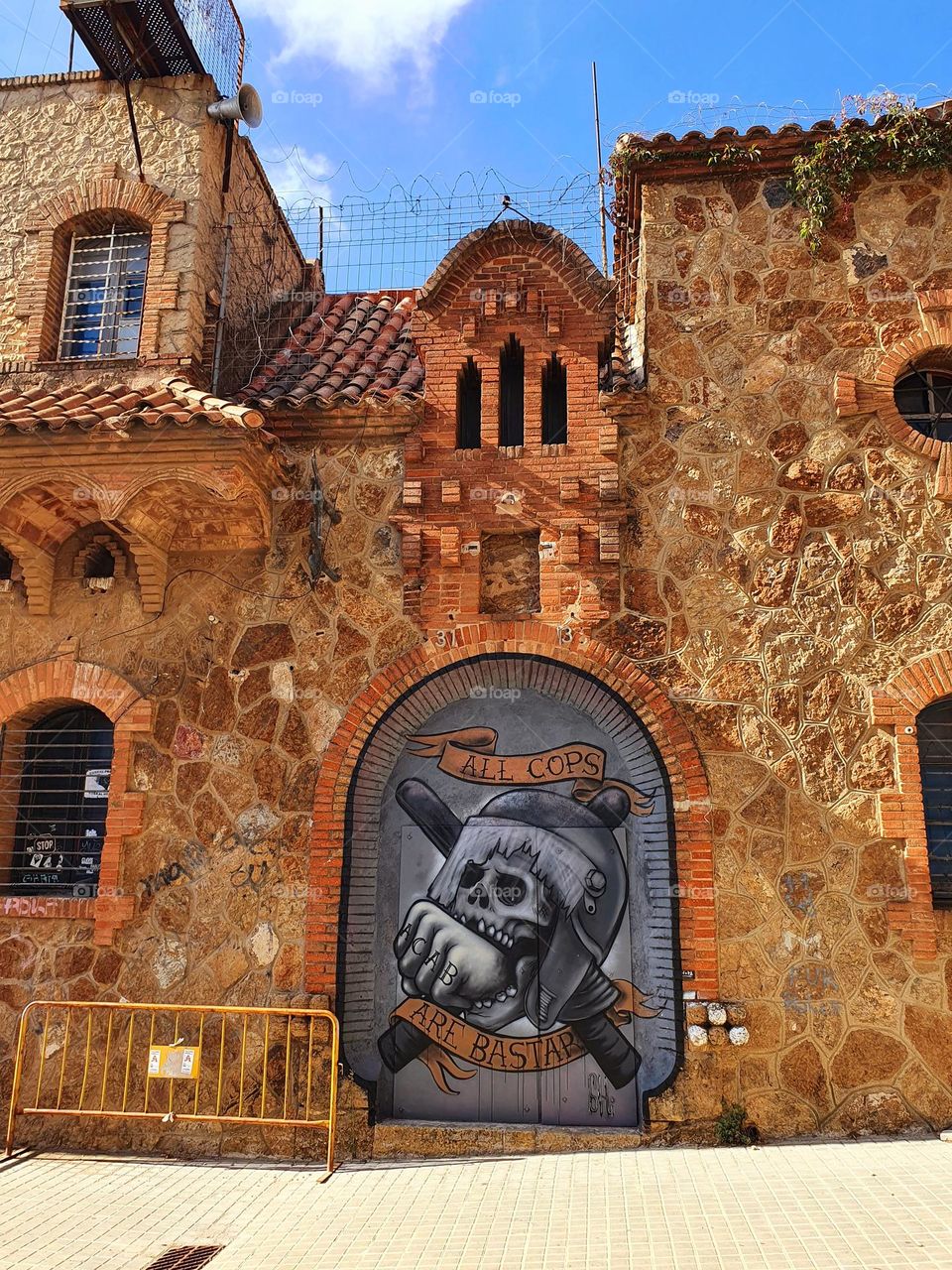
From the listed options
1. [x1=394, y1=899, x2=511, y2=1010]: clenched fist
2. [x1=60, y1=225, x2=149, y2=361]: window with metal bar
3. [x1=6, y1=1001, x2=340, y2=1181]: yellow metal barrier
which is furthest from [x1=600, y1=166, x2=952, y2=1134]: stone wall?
[x1=60, y1=225, x2=149, y2=361]: window with metal bar

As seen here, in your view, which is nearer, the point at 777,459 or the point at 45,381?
the point at 777,459

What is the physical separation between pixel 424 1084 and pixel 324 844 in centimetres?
217

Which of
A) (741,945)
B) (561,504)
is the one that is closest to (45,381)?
(561,504)

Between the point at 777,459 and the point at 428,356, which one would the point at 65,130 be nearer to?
the point at 428,356

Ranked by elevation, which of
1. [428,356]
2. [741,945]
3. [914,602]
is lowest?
[741,945]

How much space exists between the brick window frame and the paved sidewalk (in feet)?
5.03

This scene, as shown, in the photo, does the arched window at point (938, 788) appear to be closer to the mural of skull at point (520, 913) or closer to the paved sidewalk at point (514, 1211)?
the paved sidewalk at point (514, 1211)

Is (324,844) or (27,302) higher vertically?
(27,302)

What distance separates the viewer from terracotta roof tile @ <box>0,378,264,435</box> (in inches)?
288

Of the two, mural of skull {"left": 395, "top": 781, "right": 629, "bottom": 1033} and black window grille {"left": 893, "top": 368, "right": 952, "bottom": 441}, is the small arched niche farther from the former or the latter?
black window grille {"left": 893, "top": 368, "right": 952, "bottom": 441}

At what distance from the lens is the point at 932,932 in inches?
267

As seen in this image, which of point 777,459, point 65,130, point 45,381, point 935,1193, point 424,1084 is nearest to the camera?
point 935,1193

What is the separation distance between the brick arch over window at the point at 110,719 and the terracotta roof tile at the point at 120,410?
2.23m

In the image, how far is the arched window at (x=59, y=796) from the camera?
8.06 m
